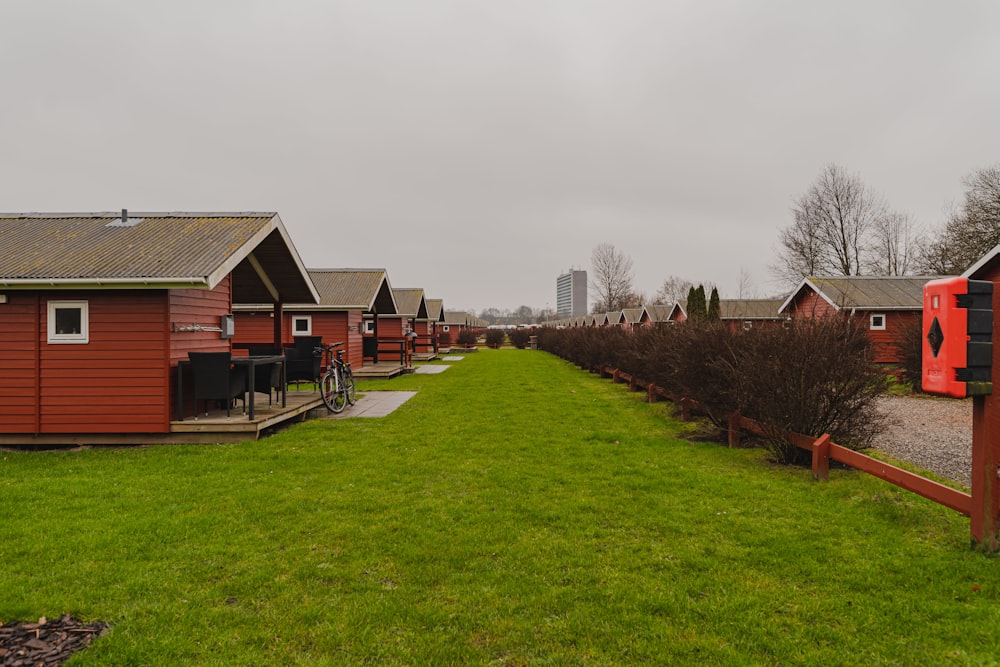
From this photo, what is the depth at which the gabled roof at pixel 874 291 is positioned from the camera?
71.2ft

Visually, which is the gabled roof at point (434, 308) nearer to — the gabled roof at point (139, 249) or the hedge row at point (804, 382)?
the gabled roof at point (139, 249)

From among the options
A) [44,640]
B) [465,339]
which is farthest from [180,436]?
[465,339]

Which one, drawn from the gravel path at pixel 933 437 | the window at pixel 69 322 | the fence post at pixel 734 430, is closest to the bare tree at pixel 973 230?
the gravel path at pixel 933 437

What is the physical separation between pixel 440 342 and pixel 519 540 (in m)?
42.1

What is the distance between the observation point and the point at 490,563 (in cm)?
400

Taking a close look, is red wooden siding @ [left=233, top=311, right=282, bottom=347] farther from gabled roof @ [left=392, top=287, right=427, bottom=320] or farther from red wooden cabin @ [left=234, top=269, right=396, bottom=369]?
gabled roof @ [left=392, top=287, right=427, bottom=320]

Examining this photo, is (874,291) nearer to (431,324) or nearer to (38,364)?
(431,324)

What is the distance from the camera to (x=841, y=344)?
21.7 feet

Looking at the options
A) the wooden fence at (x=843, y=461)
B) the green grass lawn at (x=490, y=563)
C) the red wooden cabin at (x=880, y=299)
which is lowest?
the green grass lawn at (x=490, y=563)

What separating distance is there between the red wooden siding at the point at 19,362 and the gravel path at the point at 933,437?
12205 mm

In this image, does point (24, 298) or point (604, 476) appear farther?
point (24, 298)

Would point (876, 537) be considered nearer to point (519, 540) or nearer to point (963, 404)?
point (519, 540)

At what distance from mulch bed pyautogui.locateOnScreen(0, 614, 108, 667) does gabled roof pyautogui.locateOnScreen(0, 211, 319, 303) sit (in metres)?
5.39

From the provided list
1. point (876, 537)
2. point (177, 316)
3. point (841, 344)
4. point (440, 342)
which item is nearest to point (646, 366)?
point (841, 344)
